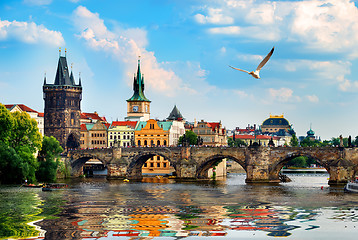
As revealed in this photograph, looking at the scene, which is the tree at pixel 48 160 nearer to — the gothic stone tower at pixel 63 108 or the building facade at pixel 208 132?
the gothic stone tower at pixel 63 108

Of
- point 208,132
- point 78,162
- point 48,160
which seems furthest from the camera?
point 208,132

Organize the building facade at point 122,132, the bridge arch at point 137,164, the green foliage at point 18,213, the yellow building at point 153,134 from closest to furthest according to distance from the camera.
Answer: the green foliage at point 18,213 < the bridge arch at point 137,164 < the yellow building at point 153,134 < the building facade at point 122,132

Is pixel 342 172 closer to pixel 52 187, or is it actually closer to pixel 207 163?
pixel 207 163

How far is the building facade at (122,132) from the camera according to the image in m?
180

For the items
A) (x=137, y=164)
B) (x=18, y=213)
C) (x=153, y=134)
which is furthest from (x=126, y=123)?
(x=18, y=213)

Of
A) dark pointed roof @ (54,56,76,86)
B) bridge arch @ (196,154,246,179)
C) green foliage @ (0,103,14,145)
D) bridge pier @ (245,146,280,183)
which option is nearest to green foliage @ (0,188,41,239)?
green foliage @ (0,103,14,145)

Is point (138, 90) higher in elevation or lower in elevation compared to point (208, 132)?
higher

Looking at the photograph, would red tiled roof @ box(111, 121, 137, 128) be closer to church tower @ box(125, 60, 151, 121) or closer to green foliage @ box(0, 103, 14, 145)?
church tower @ box(125, 60, 151, 121)

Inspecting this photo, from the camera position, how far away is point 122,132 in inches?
7156

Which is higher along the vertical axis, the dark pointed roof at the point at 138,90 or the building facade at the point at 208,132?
the dark pointed roof at the point at 138,90

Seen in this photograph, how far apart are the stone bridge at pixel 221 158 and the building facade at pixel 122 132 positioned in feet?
130

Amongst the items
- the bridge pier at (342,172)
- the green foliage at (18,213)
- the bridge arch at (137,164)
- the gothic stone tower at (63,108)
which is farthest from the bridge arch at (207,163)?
the gothic stone tower at (63,108)

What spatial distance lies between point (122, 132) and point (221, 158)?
60781 millimetres

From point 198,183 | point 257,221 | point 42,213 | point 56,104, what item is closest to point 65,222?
point 42,213
